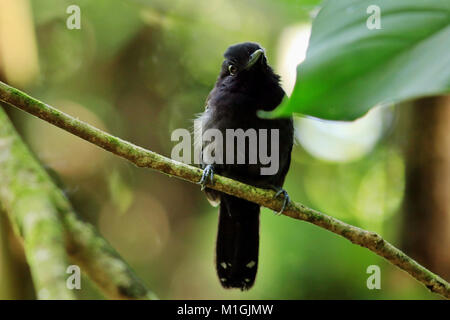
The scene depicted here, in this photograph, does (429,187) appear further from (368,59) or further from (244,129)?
(368,59)

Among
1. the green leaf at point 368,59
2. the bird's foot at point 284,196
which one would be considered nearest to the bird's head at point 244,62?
the bird's foot at point 284,196

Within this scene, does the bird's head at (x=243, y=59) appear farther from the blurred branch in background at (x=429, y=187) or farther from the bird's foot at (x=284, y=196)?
the blurred branch in background at (x=429, y=187)

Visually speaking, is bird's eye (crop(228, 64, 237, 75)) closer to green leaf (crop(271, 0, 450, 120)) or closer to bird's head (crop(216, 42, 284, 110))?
bird's head (crop(216, 42, 284, 110))

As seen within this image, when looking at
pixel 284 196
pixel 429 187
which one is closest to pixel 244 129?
pixel 284 196

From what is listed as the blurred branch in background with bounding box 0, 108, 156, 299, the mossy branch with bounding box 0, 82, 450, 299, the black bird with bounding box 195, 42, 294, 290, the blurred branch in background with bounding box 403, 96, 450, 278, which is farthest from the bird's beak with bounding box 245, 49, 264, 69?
the blurred branch in background with bounding box 403, 96, 450, 278

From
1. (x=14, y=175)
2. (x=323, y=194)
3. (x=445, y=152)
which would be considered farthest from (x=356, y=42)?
(x=323, y=194)
